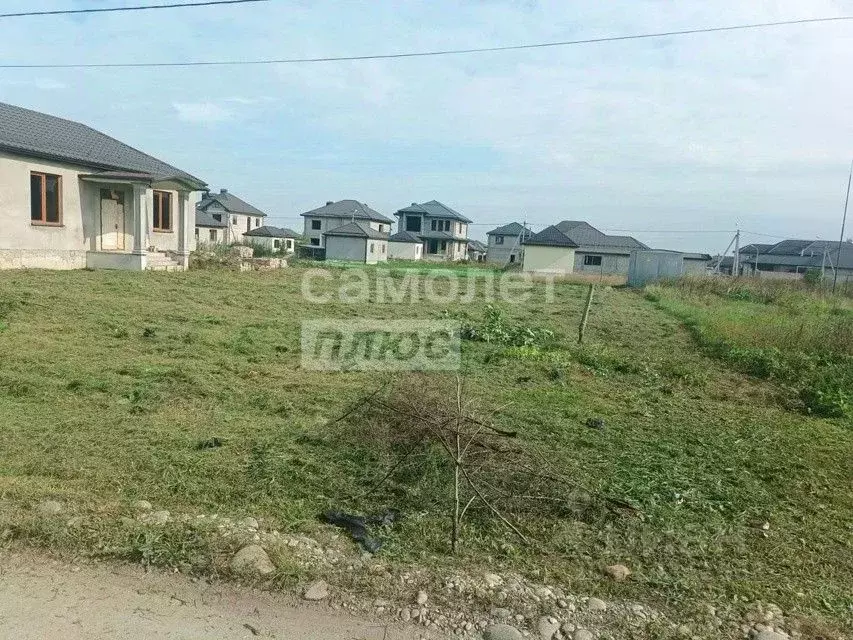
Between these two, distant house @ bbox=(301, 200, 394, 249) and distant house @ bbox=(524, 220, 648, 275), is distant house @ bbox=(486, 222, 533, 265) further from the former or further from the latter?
distant house @ bbox=(301, 200, 394, 249)

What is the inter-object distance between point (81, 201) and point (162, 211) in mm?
3366

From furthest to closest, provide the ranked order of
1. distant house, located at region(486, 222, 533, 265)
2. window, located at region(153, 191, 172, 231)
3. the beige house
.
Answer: distant house, located at region(486, 222, 533, 265)
window, located at region(153, 191, 172, 231)
the beige house

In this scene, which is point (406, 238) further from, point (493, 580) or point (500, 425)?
point (493, 580)

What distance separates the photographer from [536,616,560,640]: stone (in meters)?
2.88

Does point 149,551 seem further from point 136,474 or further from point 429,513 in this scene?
point 429,513

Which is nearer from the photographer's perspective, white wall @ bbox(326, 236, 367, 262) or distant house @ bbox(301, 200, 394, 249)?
white wall @ bbox(326, 236, 367, 262)

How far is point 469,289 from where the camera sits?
22344 mm

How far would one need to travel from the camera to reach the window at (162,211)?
19.8m

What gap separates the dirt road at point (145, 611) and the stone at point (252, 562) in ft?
0.37

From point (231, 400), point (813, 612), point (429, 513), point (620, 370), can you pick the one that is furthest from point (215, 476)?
point (620, 370)

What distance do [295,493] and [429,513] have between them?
0.95m

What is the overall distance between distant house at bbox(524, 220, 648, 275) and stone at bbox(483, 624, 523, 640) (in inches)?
1281

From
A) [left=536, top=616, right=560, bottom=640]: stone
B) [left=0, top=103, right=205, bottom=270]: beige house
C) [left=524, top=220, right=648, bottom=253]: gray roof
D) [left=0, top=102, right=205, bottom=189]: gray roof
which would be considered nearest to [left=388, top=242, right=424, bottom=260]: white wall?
[left=524, top=220, right=648, bottom=253]: gray roof

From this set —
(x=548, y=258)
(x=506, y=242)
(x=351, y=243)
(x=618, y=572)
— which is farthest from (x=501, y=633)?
(x=506, y=242)
